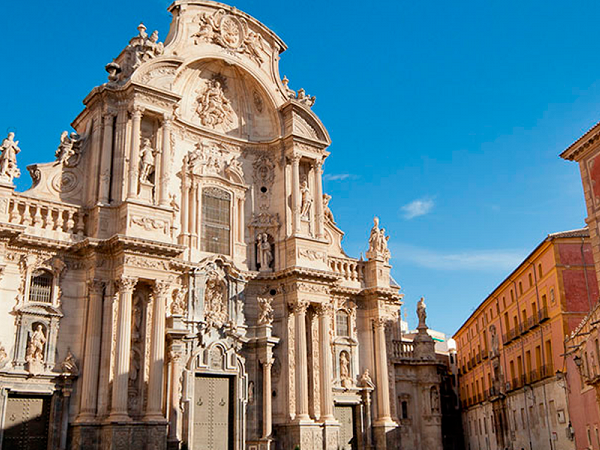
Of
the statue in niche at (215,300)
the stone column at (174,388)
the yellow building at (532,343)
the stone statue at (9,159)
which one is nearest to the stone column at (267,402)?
the statue in niche at (215,300)

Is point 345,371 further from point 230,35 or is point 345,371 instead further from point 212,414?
point 230,35

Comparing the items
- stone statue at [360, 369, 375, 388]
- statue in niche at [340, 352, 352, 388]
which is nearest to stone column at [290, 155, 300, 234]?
statue in niche at [340, 352, 352, 388]

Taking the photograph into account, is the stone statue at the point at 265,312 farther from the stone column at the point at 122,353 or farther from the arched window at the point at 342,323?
→ the stone column at the point at 122,353

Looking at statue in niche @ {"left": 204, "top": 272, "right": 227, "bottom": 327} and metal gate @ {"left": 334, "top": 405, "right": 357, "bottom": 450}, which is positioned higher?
statue in niche @ {"left": 204, "top": 272, "right": 227, "bottom": 327}

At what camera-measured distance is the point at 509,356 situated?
40062 mm

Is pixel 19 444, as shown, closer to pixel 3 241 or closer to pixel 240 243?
pixel 3 241

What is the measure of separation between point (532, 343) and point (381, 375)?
1074cm

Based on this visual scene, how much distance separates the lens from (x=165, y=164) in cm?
2489

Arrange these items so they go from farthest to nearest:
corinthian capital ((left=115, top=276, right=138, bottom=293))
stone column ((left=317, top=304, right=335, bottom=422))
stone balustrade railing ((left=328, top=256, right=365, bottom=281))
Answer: stone balustrade railing ((left=328, top=256, right=365, bottom=281)) < stone column ((left=317, top=304, right=335, bottom=422)) < corinthian capital ((left=115, top=276, right=138, bottom=293))

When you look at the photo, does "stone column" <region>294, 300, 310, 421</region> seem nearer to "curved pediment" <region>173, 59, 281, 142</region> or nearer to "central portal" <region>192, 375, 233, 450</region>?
"central portal" <region>192, 375, 233, 450</region>

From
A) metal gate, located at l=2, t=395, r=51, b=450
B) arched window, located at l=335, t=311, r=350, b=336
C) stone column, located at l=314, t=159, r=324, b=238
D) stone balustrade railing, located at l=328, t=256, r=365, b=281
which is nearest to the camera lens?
metal gate, located at l=2, t=395, r=51, b=450

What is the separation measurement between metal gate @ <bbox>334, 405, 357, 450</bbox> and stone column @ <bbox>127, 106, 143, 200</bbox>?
39.9ft

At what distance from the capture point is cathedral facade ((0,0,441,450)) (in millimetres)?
21688

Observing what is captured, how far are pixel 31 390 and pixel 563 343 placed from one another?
73.7ft
